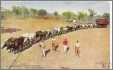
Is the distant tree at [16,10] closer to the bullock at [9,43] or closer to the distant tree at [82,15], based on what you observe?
the bullock at [9,43]

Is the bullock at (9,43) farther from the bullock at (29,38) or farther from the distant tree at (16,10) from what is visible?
the distant tree at (16,10)

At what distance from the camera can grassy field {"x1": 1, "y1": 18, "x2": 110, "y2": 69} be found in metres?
2.01

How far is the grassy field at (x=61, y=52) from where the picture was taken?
201 centimetres

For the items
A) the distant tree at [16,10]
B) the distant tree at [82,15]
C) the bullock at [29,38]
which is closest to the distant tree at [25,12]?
the distant tree at [16,10]

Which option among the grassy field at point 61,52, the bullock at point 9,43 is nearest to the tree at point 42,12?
the grassy field at point 61,52

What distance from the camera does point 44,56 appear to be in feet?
6.63

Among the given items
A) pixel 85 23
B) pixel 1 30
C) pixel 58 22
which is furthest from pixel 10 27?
pixel 85 23

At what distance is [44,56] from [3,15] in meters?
0.40

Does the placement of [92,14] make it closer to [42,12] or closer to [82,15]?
[82,15]

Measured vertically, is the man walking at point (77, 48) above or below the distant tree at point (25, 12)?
below

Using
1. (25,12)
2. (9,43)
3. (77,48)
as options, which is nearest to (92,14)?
(77,48)

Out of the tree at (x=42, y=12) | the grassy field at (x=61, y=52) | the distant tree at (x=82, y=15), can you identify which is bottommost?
the grassy field at (x=61, y=52)

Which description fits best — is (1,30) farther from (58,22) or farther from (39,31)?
(58,22)

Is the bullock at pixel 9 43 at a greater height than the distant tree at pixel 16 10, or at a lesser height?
lesser
